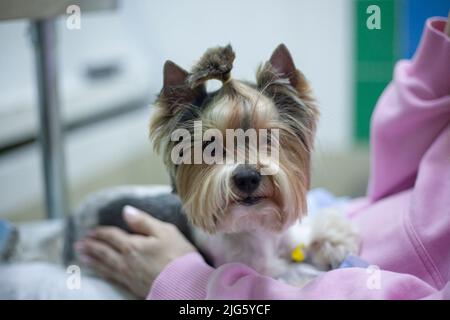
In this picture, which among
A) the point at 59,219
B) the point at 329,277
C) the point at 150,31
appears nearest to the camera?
the point at 329,277

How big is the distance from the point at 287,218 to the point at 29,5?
0.63 meters

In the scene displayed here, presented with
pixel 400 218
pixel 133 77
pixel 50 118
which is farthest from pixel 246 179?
pixel 133 77

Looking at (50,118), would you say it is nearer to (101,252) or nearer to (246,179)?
(101,252)

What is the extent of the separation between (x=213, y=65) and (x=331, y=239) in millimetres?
497

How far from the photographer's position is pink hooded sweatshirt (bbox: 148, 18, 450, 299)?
79 centimetres

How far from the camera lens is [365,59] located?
2.33 metres

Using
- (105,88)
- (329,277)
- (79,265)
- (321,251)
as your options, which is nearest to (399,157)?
(321,251)

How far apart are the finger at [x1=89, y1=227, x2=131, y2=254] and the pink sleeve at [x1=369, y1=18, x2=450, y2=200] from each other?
0.55 m

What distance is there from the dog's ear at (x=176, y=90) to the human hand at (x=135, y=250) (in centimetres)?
36

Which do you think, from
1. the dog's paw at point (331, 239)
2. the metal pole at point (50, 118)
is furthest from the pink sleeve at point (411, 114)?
the metal pole at point (50, 118)

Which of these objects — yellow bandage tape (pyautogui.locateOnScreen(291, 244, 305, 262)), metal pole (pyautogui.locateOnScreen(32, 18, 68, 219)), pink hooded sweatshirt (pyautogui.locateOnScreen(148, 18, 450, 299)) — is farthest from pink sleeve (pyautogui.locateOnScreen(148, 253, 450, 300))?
metal pole (pyautogui.locateOnScreen(32, 18, 68, 219))

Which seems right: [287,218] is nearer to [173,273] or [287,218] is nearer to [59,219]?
[173,273]

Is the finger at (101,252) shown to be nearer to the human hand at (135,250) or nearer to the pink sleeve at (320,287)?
the human hand at (135,250)

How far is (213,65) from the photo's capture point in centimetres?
75
